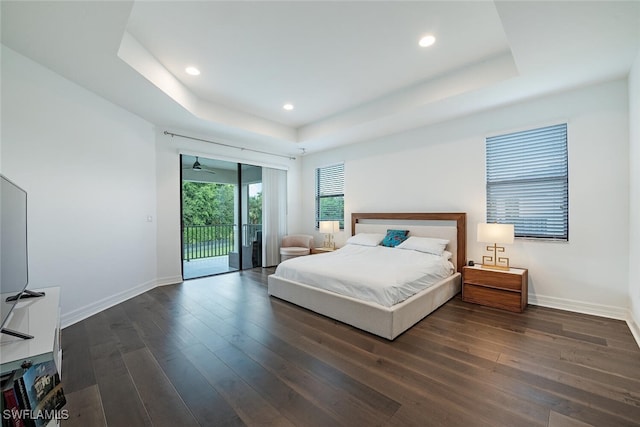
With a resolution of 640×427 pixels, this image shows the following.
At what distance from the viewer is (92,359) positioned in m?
2.16

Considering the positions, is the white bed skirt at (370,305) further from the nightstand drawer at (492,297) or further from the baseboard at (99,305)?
the baseboard at (99,305)

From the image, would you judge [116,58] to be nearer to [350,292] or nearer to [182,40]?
[182,40]

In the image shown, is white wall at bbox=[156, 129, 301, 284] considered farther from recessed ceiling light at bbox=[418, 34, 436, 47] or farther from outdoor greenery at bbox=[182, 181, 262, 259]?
recessed ceiling light at bbox=[418, 34, 436, 47]

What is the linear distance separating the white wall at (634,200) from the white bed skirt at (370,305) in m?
1.64

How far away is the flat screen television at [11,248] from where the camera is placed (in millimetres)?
1543

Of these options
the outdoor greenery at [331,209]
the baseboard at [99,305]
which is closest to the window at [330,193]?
the outdoor greenery at [331,209]

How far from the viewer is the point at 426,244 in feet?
13.0

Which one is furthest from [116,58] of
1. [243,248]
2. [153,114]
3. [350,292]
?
[243,248]

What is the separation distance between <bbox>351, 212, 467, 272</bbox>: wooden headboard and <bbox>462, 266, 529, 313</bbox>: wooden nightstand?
0.48 meters

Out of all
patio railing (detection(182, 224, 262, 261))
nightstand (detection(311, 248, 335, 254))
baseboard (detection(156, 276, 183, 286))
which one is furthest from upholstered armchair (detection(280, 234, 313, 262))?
baseboard (detection(156, 276, 183, 286))

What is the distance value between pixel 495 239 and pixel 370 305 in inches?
75.0

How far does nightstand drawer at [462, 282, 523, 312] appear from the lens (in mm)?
3113

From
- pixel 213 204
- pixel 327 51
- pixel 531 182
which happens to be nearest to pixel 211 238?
pixel 213 204

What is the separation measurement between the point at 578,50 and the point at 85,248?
5545 mm
